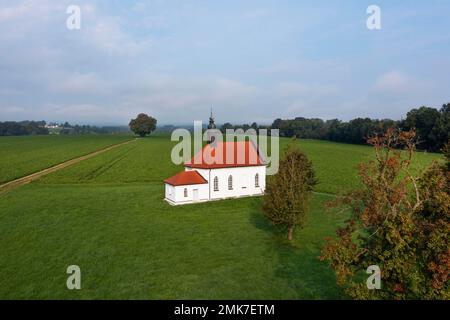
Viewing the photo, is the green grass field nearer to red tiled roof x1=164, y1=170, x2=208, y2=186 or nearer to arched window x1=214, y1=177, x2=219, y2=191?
arched window x1=214, y1=177, x2=219, y2=191

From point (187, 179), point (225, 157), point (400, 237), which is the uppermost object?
point (225, 157)

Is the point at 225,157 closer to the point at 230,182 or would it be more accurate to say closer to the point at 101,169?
the point at 230,182

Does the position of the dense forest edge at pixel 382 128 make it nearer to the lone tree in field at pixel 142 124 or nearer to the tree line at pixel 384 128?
the tree line at pixel 384 128

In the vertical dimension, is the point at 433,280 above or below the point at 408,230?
below

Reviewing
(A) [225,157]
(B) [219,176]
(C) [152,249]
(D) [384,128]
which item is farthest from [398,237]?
(D) [384,128]
